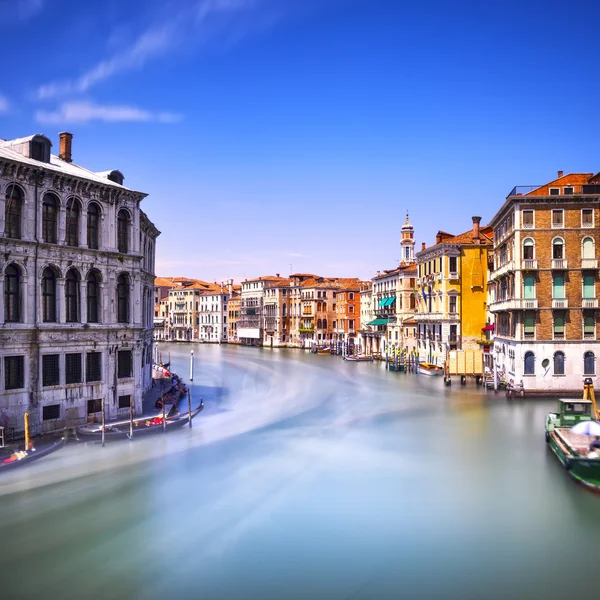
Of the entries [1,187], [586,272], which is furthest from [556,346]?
[1,187]

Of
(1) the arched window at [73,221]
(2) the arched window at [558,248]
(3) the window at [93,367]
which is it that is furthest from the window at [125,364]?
(2) the arched window at [558,248]

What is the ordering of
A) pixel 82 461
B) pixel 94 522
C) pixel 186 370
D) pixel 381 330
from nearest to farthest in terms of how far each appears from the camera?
pixel 94 522, pixel 82 461, pixel 186 370, pixel 381 330

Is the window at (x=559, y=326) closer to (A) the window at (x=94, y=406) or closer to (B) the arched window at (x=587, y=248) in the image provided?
(B) the arched window at (x=587, y=248)

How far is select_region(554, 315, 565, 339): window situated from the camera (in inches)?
1265

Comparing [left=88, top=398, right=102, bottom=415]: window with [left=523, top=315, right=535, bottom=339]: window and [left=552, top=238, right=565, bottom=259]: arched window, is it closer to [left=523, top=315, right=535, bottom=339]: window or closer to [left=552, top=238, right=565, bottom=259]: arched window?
[left=523, top=315, right=535, bottom=339]: window

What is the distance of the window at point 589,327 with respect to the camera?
32.0 meters

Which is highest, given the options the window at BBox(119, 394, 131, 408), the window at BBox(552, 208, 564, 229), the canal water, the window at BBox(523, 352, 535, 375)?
the window at BBox(552, 208, 564, 229)

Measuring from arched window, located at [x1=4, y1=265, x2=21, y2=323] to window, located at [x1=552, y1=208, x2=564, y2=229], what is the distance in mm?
25954

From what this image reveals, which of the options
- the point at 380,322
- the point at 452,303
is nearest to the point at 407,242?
the point at 380,322

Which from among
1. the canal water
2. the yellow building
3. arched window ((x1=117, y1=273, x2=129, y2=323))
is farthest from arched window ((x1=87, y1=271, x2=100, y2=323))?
the yellow building

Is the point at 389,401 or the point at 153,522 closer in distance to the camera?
the point at 153,522

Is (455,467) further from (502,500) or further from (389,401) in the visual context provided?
(389,401)

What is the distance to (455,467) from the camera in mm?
18938

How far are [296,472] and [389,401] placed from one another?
1648cm
